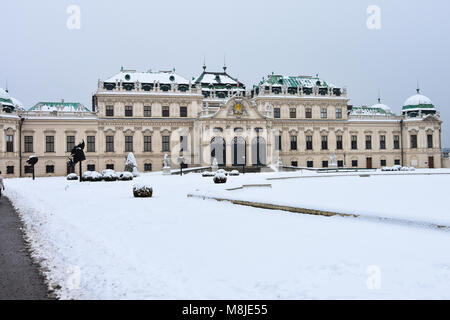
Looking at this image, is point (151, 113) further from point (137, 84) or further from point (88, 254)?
point (88, 254)

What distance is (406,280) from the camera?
6379mm

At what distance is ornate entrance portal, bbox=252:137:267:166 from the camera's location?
56.6m

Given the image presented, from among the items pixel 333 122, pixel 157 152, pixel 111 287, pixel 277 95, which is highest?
pixel 277 95

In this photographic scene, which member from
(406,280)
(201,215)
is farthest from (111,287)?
(201,215)

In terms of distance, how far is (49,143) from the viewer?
2124 inches

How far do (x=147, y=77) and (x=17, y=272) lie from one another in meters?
53.4

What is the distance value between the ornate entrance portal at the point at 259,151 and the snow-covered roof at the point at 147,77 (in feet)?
43.0

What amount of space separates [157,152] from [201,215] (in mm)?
44505

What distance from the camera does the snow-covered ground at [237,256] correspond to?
6070 millimetres

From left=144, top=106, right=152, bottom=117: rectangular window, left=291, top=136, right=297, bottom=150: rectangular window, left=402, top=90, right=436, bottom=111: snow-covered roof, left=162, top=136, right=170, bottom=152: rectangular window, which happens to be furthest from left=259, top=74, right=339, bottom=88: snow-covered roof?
left=144, top=106, right=152, bottom=117: rectangular window

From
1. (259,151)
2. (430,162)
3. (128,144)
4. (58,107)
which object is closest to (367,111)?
(430,162)

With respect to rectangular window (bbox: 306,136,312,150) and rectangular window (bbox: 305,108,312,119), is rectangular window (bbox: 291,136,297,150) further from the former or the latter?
rectangular window (bbox: 305,108,312,119)

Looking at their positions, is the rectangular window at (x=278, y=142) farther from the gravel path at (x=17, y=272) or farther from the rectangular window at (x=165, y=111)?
the gravel path at (x=17, y=272)

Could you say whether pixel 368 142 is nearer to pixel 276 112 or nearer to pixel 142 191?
pixel 276 112
